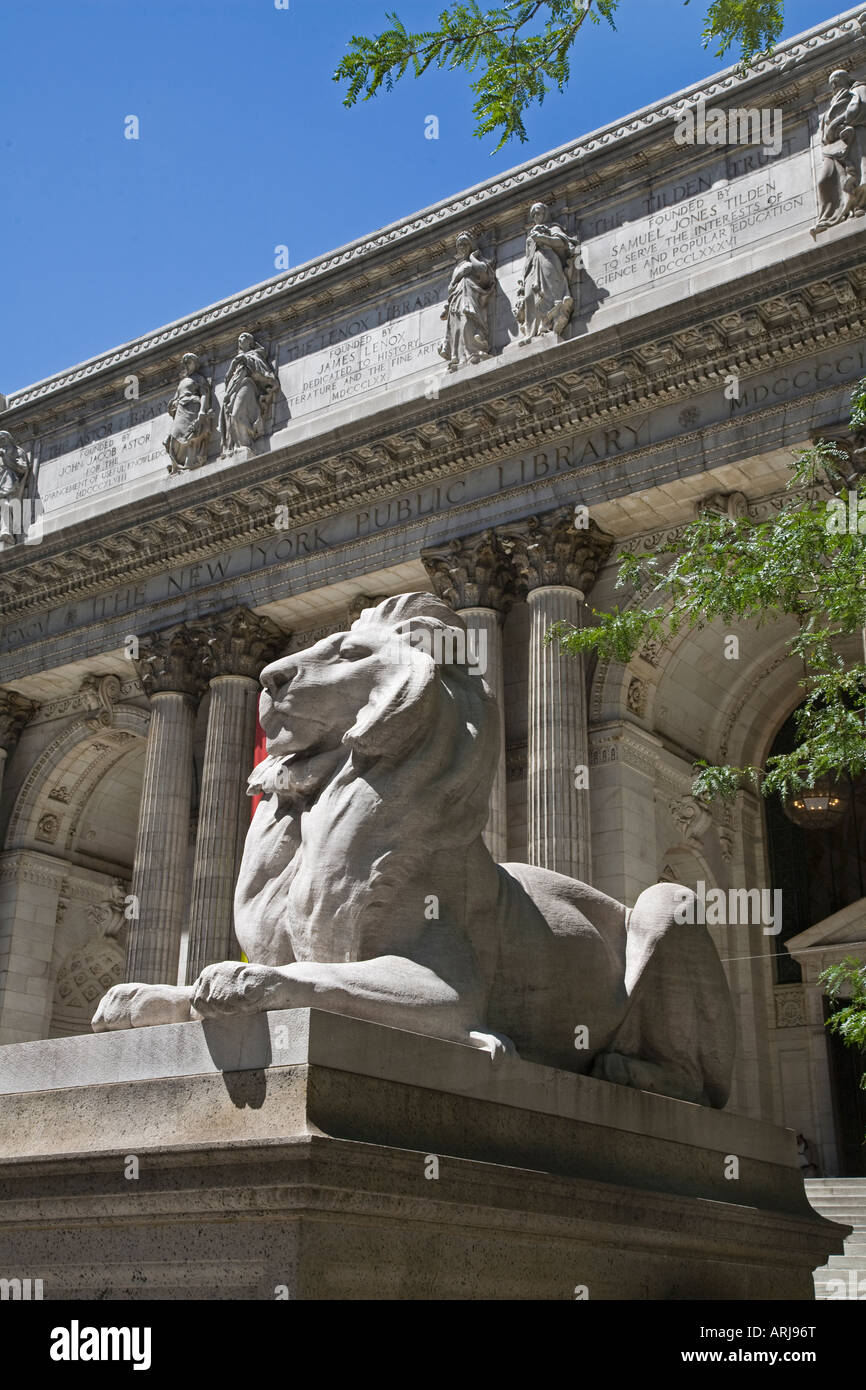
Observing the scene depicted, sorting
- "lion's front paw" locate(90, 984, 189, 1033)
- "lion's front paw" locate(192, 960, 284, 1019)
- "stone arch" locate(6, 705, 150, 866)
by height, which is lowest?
"lion's front paw" locate(192, 960, 284, 1019)

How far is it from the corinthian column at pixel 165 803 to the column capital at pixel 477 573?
5445 mm

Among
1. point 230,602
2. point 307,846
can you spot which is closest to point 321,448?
point 230,602

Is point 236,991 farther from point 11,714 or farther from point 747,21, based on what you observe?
point 11,714

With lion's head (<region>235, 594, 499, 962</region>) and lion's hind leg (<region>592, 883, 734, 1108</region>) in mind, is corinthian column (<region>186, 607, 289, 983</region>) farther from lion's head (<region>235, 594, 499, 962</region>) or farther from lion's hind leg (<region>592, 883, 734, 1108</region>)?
lion's head (<region>235, 594, 499, 962</region>)

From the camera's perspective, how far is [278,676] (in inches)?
254

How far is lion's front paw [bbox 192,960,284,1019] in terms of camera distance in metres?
5.16

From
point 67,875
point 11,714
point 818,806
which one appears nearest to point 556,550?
point 818,806

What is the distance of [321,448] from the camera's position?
2425cm

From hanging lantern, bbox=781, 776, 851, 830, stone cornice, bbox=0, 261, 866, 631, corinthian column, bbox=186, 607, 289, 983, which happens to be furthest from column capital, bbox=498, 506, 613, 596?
corinthian column, bbox=186, 607, 289, 983

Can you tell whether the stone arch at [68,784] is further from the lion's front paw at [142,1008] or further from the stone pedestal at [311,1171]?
the stone pedestal at [311,1171]

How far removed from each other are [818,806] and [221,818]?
9629mm

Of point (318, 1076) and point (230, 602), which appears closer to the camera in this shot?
point (318, 1076)
